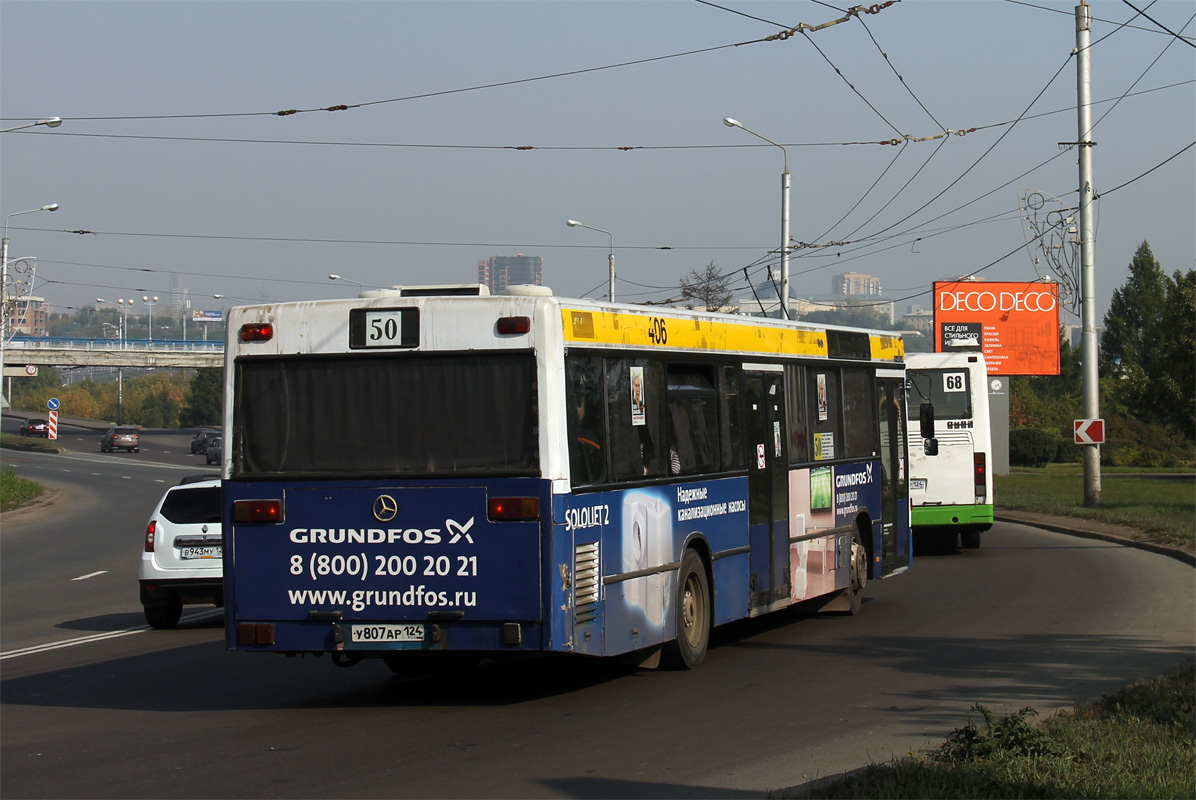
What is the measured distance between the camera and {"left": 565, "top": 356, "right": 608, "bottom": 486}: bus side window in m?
9.05

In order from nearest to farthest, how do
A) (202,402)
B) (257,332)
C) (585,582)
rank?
(585,582) → (257,332) → (202,402)

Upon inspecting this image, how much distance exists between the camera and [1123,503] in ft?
101

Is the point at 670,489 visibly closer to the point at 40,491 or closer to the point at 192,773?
the point at 192,773

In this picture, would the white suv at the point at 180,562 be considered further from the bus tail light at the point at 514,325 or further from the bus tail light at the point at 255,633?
the bus tail light at the point at 514,325

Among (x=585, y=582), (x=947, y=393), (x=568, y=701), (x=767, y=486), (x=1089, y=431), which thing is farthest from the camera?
(x=1089, y=431)

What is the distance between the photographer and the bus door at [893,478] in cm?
1534

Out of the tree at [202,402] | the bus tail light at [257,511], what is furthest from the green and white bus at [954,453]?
the tree at [202,402]

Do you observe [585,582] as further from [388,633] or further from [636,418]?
[636,418]

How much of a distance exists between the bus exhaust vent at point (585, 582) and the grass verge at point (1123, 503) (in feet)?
48.8

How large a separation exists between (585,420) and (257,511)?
2316 mm

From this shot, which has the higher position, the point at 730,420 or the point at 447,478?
the point at 730,420

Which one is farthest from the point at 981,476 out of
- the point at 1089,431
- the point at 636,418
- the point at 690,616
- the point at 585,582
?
the point at 585,582

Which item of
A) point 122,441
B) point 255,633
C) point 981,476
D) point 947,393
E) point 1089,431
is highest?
point 122,441

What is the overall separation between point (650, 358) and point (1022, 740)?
14.4ft
